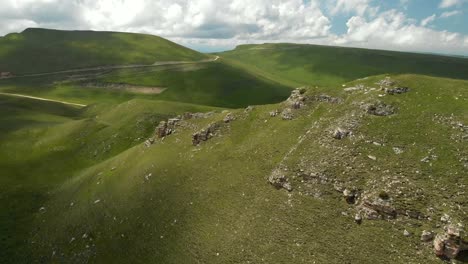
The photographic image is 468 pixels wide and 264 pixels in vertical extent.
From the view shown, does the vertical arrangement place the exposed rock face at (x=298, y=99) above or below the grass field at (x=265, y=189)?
above

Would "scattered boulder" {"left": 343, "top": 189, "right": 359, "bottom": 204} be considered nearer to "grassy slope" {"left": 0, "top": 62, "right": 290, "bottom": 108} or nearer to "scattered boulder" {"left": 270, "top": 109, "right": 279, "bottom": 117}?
"scattered boulder" {"left": 270, "top": 109, "right": 279, "bottom": 117}

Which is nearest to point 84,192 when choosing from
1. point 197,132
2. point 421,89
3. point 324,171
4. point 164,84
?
point 197,132

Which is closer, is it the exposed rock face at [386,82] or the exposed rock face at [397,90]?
the exposed rock face at [397,90]

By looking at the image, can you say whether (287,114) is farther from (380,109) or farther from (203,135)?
(203,135)

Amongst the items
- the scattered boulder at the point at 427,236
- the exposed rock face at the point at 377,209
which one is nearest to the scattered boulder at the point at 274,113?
the exposed rock face at the point at 377,209

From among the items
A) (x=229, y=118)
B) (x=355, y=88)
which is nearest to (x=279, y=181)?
(x=355, y=88)

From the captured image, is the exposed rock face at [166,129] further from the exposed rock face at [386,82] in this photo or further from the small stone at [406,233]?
the small stone at [406,233]

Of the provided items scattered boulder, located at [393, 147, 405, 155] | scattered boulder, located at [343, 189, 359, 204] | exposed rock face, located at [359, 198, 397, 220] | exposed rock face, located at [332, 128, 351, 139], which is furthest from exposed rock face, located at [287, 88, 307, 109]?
exposed rock face, located at [359, 198, 397, 220]
